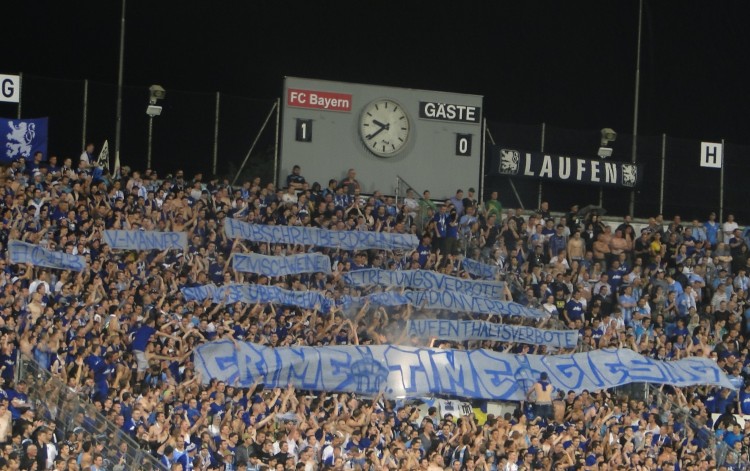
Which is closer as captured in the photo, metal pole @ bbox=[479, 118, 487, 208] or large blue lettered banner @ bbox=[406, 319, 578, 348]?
large blue lettered banner @ bbox=[406, 319, 578, 348]

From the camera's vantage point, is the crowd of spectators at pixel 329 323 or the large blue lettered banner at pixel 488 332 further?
the large blue lettered banner at pixel 488 332

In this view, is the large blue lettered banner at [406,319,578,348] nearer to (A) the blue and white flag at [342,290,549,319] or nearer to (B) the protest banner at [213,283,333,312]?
(A) the blue and white flag at [342,290,549,319]

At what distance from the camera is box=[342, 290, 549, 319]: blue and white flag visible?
1008 inches

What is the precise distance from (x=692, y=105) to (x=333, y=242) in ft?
80.8

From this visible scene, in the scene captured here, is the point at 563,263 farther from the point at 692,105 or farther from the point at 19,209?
the point at 692,105

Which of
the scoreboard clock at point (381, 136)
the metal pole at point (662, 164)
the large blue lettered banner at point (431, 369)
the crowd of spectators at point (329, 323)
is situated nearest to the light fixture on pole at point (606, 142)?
the crowd of spectators at point (329, 323)

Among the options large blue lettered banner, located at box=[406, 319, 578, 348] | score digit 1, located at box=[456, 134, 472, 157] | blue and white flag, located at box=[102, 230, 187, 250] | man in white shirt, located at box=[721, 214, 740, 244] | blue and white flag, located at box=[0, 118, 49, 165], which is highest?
score digit 1, located at box=[456, 134, 472, 157]

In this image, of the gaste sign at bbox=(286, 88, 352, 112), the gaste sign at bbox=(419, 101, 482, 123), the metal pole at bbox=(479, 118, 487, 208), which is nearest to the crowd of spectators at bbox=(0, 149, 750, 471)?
the metal pole at bbox=(479, 118, 487, 208)

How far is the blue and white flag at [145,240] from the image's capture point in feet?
80.1

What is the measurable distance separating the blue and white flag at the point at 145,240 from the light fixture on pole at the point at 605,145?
10314 millimetres

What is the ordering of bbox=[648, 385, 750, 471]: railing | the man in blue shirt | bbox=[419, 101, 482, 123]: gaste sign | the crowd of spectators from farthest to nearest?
bbox=[419, 101, 482, 123]: gaste sign
the man in blue shirt
bbox=[648, 385, 750, 471]: railing
the crowd of spectators

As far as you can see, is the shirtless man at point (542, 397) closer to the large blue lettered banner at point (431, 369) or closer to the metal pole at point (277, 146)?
the large blue lettered banner at point (431, 369)

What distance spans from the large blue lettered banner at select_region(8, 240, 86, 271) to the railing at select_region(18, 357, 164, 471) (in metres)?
2.72

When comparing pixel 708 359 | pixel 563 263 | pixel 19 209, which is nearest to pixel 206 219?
pixel 19 209
